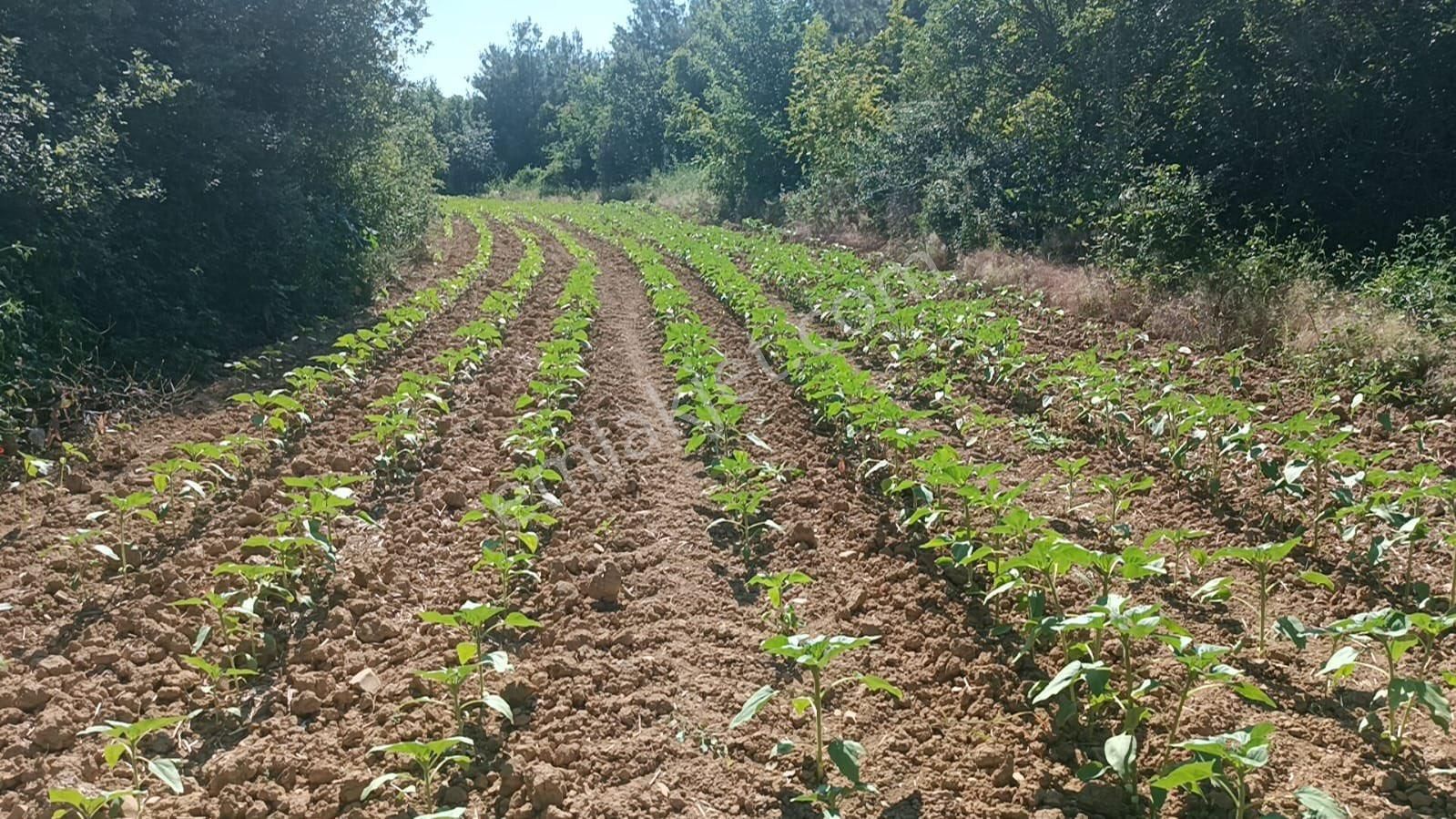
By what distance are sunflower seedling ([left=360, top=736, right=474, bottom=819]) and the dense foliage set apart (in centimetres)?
534

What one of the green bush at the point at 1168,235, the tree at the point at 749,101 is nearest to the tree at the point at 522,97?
the tree at the point at 749,101

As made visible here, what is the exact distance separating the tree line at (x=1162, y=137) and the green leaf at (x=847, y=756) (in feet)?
23.3

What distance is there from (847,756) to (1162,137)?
12276 mm

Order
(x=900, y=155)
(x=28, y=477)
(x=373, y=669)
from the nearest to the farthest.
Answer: (x=373, y=669)
(x=28, y=477)
(x=900, y=155)

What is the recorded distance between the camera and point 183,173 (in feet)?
30.7

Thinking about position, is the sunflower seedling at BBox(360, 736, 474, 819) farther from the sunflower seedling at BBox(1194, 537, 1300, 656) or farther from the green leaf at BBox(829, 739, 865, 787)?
the sunflower seedling at BBox(1194, 537, 1300, 656)

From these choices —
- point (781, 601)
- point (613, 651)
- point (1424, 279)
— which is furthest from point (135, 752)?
point (1424, 279)

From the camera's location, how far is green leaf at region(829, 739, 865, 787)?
2738 mm

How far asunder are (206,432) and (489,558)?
387cm

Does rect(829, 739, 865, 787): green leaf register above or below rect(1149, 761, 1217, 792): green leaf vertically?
below

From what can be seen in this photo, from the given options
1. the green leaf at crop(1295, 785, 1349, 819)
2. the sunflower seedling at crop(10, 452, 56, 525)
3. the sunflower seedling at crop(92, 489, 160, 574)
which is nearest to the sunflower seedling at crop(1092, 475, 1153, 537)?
the green leaf at crop(1295, 785, 1349, 819)

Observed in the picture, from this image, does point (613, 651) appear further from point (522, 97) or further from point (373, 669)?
point (522, 97)

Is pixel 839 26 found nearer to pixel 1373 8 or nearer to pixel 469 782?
pixel 1373 8

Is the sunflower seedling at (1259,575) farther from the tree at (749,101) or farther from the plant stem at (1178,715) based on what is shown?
the tree at (749,101)
